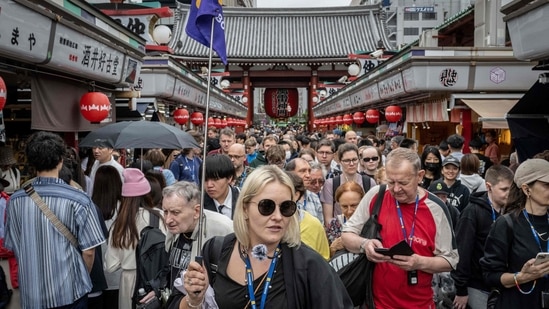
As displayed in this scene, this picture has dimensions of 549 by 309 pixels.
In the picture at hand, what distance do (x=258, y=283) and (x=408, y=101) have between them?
1333 centimetres

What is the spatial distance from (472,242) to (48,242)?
3220 millimetres

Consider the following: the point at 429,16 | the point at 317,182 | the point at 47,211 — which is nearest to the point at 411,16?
the point at 429,16

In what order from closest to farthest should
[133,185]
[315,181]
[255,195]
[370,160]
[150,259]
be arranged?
[255,195] → [150,259] → [133,185] → [315,181] → [370,160]

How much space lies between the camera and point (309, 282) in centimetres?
221

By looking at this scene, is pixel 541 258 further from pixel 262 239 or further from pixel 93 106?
pixel 93 106

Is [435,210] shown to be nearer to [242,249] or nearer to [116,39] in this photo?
[242,249]

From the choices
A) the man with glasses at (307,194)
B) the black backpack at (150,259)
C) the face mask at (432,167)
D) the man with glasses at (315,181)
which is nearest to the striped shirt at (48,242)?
the black backpack at (150,259)

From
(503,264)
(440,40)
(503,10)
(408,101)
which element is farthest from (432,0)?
(503,264)

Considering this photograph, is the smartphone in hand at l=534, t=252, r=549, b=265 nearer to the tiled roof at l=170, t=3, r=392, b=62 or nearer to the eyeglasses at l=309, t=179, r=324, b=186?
the eyeglasses at l=309, t=179, r=324, b=186

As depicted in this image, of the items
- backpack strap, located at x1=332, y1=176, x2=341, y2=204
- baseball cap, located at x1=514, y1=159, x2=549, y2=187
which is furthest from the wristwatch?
backpack strap, located at x1=332, y1=176, x2=341, y2=204

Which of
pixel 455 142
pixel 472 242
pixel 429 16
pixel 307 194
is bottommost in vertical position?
pixel 472 242

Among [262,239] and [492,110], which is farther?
[492,110]

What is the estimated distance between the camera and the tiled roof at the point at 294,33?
36.5 meters

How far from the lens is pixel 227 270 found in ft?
7.62
